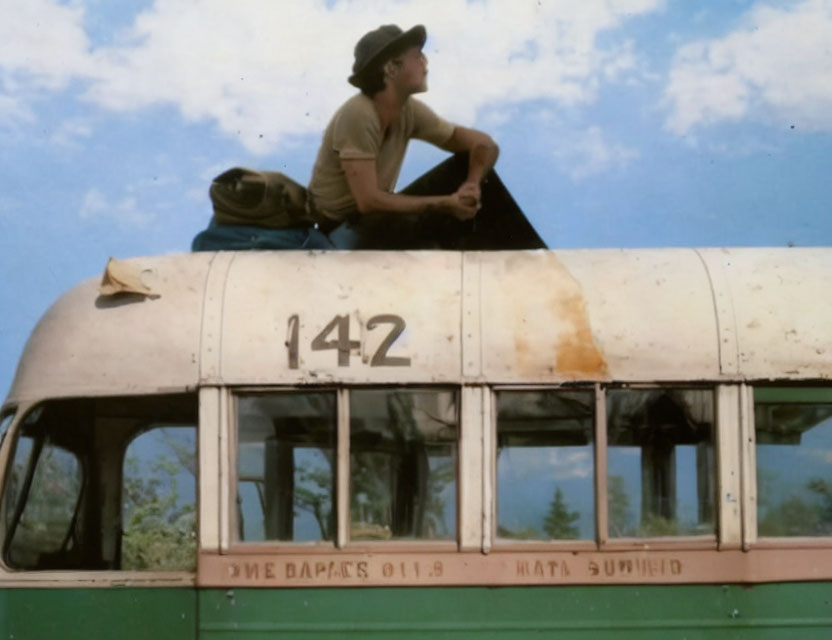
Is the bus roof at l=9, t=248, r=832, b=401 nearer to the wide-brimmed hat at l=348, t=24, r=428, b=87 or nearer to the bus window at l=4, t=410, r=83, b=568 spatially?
the bus window at l=4, t=410, r=83, b=568

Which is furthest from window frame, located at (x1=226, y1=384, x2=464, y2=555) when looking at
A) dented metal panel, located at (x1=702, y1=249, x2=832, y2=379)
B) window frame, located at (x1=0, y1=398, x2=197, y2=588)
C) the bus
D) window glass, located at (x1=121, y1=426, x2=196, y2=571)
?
dented metal panel, located at (x1=702, y1=249, x2=832, y2=379)

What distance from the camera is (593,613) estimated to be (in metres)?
5.92

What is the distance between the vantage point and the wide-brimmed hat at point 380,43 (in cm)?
676

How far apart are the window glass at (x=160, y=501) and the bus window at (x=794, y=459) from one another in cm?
237

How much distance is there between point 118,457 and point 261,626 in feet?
4.33

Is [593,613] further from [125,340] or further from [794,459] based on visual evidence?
[125,340]

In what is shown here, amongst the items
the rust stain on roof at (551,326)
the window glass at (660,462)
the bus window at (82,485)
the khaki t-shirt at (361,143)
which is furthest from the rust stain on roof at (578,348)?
the bus window at (82,485)

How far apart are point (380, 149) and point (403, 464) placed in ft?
5.35

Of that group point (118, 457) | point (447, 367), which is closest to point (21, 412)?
point (118, 457)

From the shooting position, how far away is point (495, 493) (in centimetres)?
598

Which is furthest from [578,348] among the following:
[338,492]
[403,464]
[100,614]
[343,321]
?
[100,614]

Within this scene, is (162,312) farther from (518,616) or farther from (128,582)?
(518,616)

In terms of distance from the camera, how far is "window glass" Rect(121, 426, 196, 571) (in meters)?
6.27

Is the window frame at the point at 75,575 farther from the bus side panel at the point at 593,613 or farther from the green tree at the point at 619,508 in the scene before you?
the green tree at the point at 619,508
